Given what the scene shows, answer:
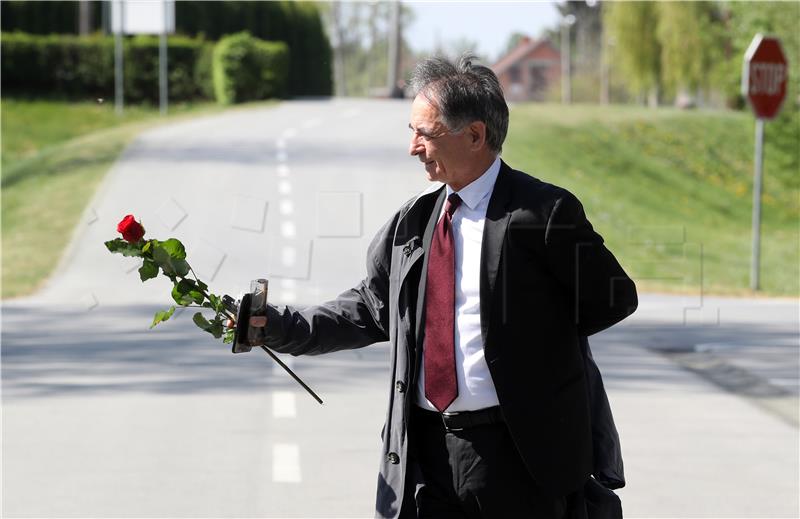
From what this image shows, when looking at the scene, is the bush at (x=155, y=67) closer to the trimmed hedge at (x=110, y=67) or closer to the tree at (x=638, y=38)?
the trimmed hedge at (x=110, y=67)

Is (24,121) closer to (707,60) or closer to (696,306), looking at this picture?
(707,60)

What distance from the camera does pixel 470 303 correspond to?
3637 mm

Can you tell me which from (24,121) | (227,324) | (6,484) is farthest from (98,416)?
(24,121)

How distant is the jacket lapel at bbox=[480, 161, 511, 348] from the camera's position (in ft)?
11.8

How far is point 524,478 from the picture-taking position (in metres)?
3.63

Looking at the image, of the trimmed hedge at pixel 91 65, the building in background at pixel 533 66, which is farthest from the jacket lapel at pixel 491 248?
the building in background at pixel 533 66

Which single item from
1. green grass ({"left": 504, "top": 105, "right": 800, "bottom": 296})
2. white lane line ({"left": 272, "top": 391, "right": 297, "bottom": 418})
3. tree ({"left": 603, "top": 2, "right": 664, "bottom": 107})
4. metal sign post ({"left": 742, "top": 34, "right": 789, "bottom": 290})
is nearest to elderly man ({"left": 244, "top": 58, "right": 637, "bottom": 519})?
white lane line ({"left": 272, "top": 391, "right": 297, "bottom": 418})

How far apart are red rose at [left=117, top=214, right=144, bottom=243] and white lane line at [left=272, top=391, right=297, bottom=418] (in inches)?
211

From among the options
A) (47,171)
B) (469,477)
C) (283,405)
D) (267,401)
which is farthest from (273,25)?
(469,477)

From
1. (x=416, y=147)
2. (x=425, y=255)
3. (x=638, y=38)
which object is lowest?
(x=425, y=255)

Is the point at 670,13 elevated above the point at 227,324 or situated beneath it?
elevated above

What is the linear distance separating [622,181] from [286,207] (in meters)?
12.4

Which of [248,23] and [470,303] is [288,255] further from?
[248,23]

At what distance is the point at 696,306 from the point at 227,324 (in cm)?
1243
